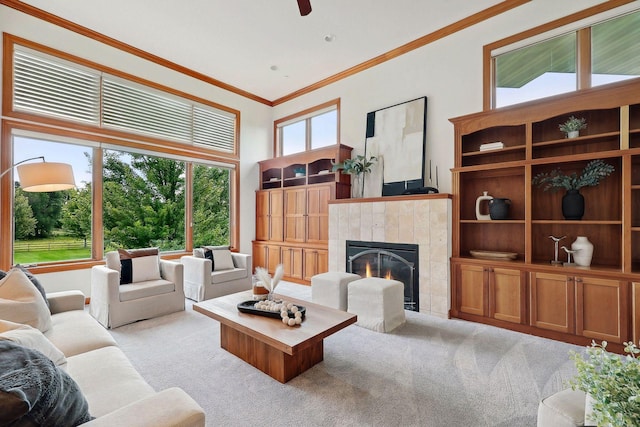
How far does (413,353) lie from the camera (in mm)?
2715

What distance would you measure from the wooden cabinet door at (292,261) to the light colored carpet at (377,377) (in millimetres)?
2299

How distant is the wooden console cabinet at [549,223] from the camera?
2777mm

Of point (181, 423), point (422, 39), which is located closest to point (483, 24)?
point (422, 39)

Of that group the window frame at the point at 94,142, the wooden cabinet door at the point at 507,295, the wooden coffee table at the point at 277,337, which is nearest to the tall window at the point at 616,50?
the wooden cabinet door at the point at 507,295

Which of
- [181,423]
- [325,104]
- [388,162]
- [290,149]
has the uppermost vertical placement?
[325,104]

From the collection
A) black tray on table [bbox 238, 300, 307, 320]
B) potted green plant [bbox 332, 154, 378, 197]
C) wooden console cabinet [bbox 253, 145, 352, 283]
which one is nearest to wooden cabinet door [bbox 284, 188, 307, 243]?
wooden console cabinet [bbox 253, 145, 352, 283]

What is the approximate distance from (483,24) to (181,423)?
498cm

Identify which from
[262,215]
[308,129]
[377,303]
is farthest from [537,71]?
[262,215]

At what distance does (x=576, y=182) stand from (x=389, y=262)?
7.35ft

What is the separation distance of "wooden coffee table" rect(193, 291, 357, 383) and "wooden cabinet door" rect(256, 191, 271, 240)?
3.45m

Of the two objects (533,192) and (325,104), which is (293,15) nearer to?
(325,104)

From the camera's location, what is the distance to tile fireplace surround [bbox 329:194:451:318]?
3.69 metres

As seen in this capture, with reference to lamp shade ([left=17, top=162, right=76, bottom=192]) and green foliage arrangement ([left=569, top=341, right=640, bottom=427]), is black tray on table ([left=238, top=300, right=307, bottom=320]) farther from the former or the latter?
lamp shade ([left=17, top=162, right=76, bottom=192])

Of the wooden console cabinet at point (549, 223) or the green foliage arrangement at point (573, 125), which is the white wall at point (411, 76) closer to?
the wooden console cabinet at point (549, 223)
